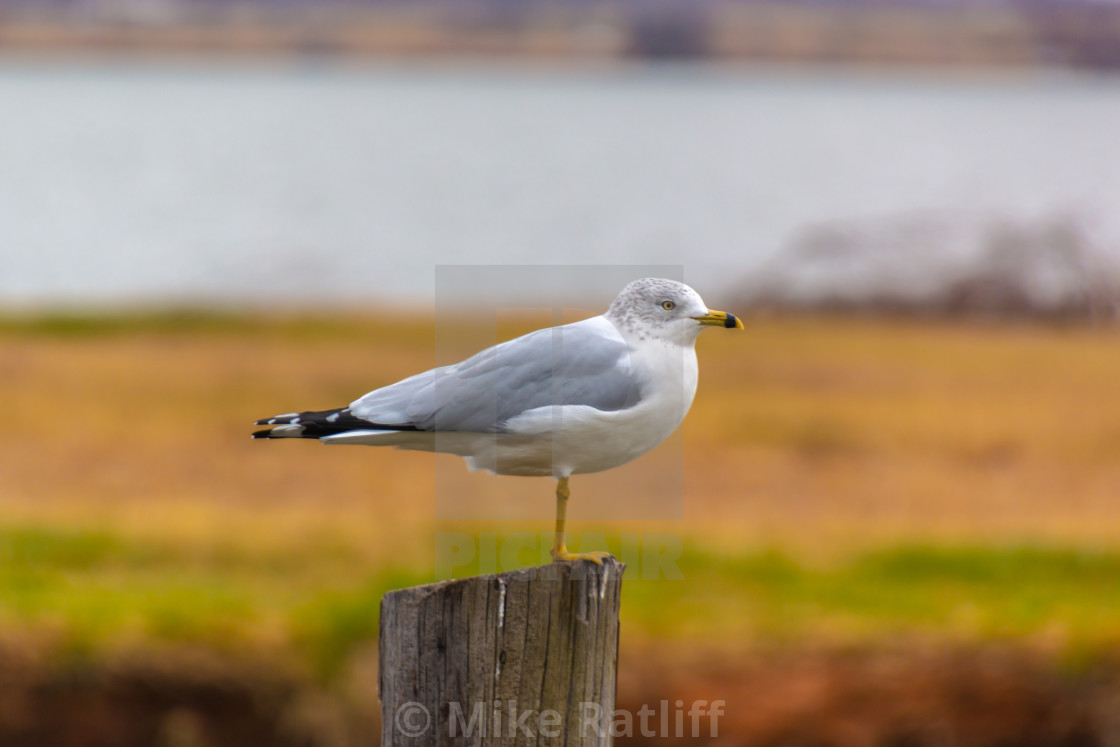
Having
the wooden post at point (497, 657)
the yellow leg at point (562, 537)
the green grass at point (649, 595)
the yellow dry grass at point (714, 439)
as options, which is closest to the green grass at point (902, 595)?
the green grass at point (649, 595)

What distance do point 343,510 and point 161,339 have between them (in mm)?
4395

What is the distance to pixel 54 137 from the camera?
75.7 feet

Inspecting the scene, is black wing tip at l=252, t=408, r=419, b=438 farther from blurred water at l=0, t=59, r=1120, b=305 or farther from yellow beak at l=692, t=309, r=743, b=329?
blurred water at l=0, t=59, r=1120, b=305

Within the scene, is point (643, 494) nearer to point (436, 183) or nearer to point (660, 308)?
point (660, 308)

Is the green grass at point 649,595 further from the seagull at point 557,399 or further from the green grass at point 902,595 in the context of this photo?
the seagull at point 557,399

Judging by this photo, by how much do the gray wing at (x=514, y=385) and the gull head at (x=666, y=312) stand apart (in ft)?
0.21

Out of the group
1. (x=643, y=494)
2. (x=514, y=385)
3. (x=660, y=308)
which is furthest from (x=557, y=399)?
(x=643, y=494)

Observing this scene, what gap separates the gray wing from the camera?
191 cm

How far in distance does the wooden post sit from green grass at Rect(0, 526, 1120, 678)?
2837 mm

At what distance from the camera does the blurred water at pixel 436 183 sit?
45.5 feet

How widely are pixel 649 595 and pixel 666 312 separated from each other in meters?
3.68

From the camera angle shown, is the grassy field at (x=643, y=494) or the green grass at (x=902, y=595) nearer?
the grassy field at (x=643, y=494)

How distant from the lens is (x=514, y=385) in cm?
195

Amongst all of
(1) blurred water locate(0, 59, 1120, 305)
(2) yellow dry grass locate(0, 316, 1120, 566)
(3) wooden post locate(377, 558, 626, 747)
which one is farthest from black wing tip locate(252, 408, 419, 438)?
(1) blurred water locate(0, 59, 1120, 305)
